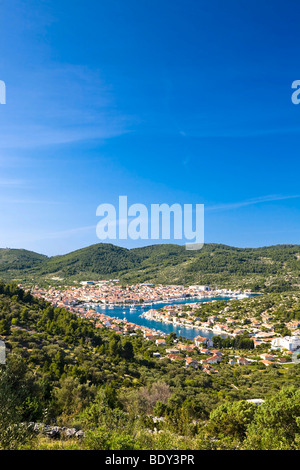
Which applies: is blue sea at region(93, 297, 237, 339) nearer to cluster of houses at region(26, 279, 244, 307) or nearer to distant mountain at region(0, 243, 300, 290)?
cluster of houses at region(26, 279, 244, 307)

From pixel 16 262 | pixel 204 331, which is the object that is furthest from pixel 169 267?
pixel 204 331

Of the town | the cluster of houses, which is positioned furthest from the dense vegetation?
the cluster of houses

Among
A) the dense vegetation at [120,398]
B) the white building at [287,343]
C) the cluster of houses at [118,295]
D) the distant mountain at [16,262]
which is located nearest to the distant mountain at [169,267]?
the distant mountain at [16,262]

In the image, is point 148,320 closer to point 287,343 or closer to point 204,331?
point 204,331

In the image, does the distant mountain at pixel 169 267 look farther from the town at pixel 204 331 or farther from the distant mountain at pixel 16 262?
the town at pixel 204 331

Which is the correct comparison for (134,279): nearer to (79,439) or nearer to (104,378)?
(104,378)
